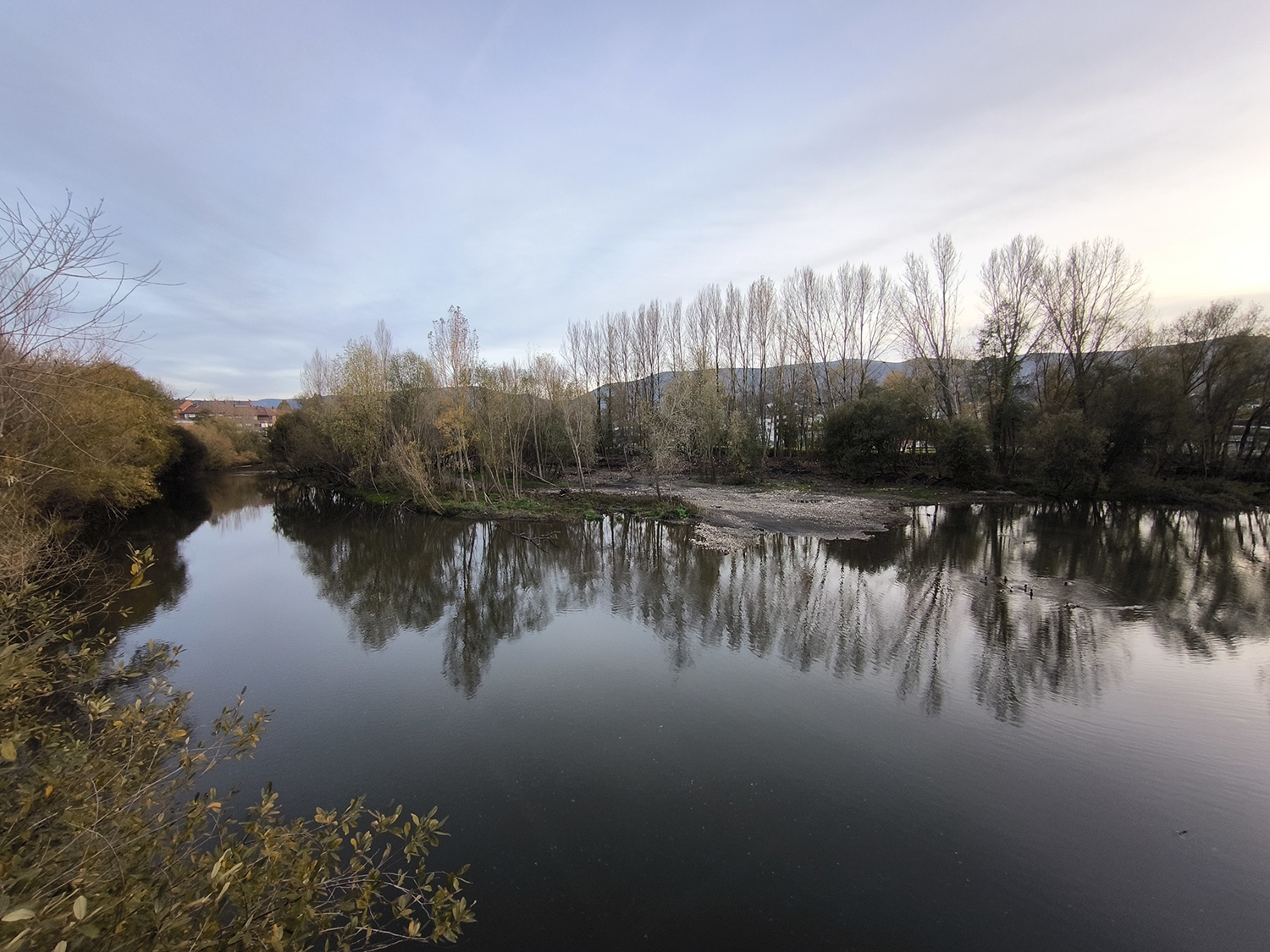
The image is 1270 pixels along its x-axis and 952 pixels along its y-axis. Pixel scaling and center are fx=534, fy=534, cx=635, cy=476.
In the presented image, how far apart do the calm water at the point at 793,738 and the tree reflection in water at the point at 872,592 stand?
0.31ft

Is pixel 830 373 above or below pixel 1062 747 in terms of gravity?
above

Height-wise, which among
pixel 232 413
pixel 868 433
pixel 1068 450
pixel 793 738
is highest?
pixel 232 413

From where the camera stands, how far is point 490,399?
76.2 feet

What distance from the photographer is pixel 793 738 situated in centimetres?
665

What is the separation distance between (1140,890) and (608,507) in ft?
66.0

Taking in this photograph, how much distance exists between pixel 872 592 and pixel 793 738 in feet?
21.8

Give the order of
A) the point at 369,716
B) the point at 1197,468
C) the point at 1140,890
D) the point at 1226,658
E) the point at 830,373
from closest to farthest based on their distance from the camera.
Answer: the point at 1140,890 → the point at 369,716 → the point at 1226,658 → the point at 1197,468 → the point at 830,373

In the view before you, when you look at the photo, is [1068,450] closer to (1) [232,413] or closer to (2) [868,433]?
(2) [868,433]

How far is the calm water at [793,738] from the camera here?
4.39 metres

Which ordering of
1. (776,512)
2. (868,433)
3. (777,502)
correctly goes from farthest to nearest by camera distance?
(868,433) < (777,502) < (776,512)

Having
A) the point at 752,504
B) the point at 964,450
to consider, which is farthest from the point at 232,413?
the point at 964,450

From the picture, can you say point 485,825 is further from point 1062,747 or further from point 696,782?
point 1062,747

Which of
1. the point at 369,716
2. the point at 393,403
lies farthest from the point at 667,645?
the point at 393,403

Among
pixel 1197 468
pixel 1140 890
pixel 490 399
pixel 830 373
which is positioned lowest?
pixel 1140 890
